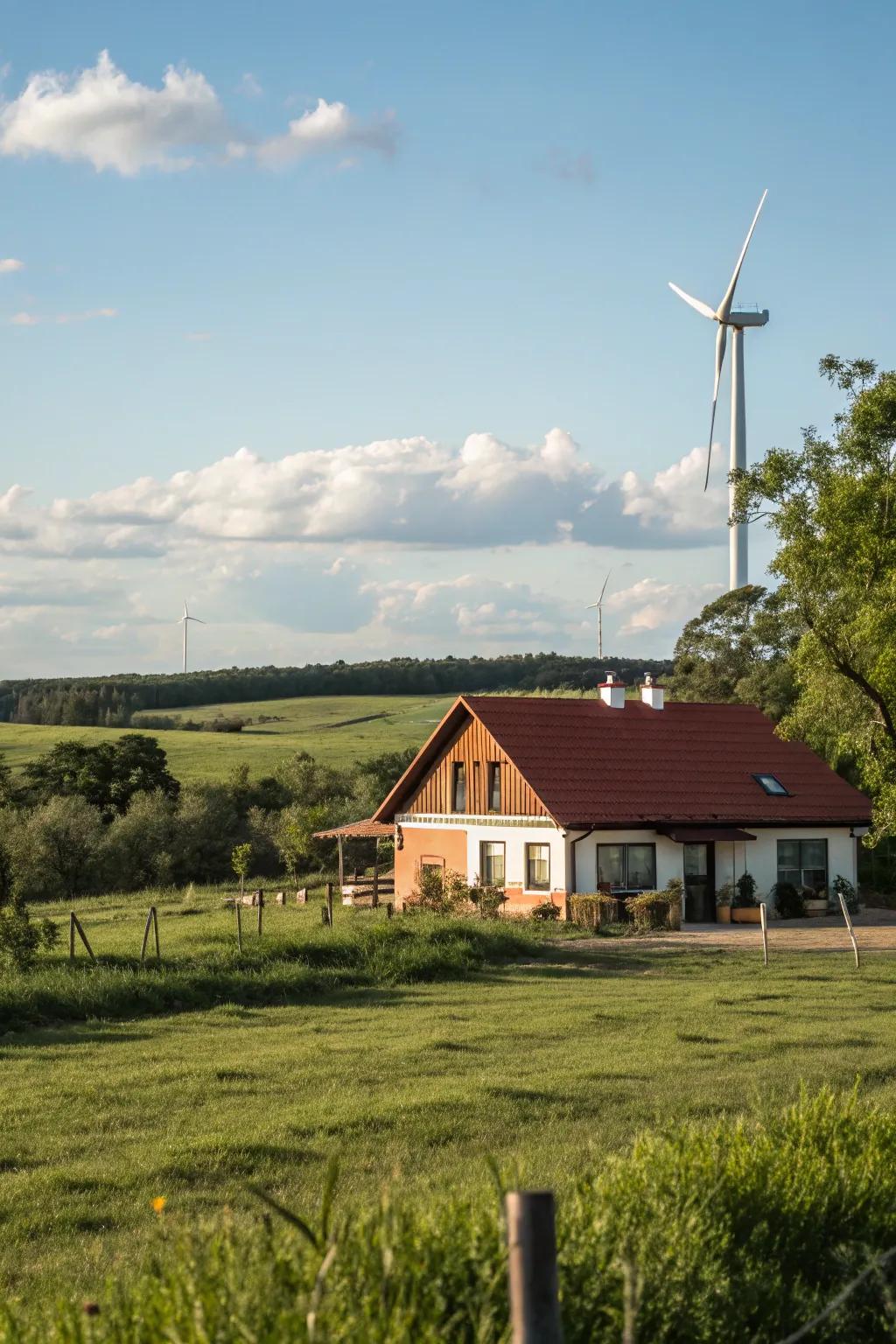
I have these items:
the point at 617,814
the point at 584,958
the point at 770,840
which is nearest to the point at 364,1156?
the point at 584,958

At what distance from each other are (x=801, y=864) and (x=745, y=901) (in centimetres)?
288

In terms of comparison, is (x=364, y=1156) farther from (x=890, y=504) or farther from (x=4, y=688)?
(x=4, y=688)

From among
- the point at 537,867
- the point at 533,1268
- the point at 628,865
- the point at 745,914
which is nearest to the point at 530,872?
the point at 537,867

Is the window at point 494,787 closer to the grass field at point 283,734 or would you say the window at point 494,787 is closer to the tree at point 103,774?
the tree at point 103,774

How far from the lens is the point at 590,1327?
595 centimetres

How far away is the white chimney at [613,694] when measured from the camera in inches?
1759

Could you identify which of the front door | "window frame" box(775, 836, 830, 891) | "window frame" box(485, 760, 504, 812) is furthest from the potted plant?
"window frame" box(485, 760, 504, 812)

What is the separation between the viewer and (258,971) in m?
22.8

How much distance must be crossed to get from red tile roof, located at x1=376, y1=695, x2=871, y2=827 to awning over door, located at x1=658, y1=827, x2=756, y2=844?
248 mm

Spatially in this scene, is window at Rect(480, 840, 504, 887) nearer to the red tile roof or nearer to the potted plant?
the red tile roof

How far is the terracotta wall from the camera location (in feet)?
137

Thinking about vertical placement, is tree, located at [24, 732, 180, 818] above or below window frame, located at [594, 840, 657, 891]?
above

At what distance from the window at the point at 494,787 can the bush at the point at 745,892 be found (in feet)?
22.6

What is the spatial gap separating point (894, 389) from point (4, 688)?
401ft
